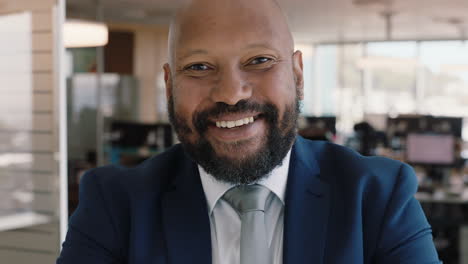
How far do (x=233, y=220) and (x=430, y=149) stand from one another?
4816 mm

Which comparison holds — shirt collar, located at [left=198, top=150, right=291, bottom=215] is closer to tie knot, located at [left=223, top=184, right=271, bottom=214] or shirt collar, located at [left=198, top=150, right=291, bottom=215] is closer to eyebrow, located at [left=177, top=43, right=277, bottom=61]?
tie knot, located at [left=223, top=184, right=271, bottom=214]

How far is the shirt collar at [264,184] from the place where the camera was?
1.13m

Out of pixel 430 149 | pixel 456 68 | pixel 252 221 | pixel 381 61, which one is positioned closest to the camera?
pixel 252 221

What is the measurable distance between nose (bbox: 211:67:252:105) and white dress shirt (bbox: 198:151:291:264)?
206 millimetres

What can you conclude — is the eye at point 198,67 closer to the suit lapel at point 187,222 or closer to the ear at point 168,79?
the ear at point 168,79

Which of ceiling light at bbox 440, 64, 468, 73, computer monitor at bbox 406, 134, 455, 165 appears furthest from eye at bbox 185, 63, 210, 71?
ceiling light at bbox 440, 64, 468, 73

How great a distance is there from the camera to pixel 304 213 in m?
1.10

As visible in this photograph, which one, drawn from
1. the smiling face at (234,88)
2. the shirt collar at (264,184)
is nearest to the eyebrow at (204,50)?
the smiling face at (234,88)

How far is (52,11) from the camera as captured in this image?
289 centimetres

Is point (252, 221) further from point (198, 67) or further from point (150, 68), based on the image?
point (150, 68)

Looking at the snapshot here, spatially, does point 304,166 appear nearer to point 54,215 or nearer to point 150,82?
point 54,215

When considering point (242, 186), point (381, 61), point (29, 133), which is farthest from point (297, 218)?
point (381, 61)

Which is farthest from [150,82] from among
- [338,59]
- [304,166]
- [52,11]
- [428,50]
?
[304,166]

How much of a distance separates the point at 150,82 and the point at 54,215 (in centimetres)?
836
